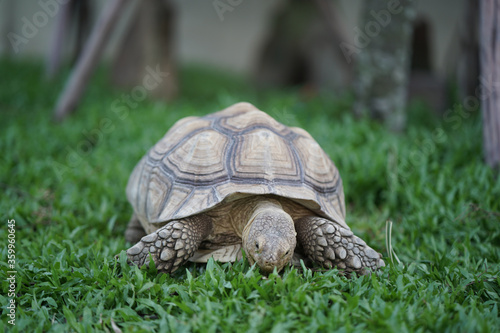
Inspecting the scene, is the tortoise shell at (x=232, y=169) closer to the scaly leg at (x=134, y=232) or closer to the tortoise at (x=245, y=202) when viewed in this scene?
the tortoise at (x=245, y=202)

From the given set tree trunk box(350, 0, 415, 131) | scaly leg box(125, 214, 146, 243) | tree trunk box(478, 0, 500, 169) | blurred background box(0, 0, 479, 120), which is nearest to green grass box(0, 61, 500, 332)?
scaly leg box(125, 214, 146, 243)

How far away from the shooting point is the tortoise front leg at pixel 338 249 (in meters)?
2.27

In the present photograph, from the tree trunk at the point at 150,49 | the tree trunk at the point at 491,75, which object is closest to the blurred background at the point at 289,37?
the tree trunk at the point at 150,49

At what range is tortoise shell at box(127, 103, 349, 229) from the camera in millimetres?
2309

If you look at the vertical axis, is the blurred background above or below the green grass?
above

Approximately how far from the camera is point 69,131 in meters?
4.86

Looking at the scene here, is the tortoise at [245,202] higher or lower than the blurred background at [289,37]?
lower

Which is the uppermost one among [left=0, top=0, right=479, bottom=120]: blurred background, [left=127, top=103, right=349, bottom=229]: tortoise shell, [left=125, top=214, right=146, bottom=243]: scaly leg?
[left=0, top=0, right=479, bottom=120]: blurred background

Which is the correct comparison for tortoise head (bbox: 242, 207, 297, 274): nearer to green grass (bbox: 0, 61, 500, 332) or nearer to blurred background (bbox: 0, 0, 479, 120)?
green grass (bbox: 0, 61, 500, 332)

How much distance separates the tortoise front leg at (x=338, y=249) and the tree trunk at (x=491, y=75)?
6.77 ft

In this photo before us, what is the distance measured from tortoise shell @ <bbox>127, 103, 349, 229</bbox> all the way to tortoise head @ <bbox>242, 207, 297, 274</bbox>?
0.49 ft

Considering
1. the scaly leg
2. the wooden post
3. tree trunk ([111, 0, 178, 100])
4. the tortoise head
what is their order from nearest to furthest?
the tortoise head, the scaly leg, the wooden post, tree trunk ([111, 0, 178, 100])

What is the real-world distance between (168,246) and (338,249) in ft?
2.98

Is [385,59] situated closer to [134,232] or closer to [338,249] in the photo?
[338,249]
